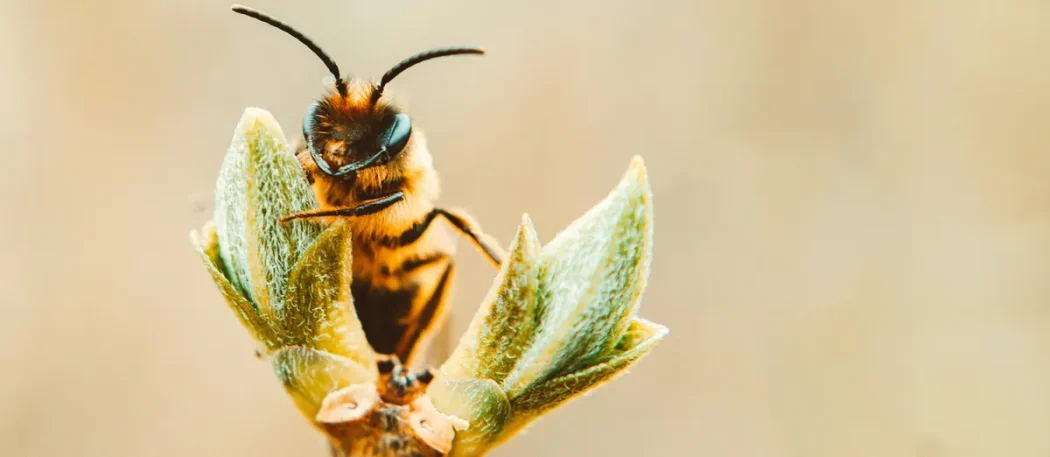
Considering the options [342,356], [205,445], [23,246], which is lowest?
Result: [205,445]

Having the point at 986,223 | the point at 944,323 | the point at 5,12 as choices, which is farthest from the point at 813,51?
the point at 5,12

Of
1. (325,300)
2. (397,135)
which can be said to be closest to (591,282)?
(325,300)

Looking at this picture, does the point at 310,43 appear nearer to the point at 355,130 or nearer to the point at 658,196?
the point at 355,130

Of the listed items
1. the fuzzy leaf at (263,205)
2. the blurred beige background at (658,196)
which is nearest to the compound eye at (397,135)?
the fuzzy leaf at (263,205)

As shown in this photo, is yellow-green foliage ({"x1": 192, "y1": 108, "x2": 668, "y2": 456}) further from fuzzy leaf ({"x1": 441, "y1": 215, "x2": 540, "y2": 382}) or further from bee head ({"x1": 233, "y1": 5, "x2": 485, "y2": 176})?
bee head ({"x1": 233, "y1": 5, "x2": 485, "y2": 176})

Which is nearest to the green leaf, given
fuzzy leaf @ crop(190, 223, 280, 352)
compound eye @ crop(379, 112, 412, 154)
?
fuzzy leaf @ crop(190, 223, 280, 352)

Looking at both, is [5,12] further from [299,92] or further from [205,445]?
[205,445]

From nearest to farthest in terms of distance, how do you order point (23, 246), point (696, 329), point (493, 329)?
point (493, 329) → point (23, 246) → point (696, 329)
